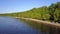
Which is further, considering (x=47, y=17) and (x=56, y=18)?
(x=47, y=17)

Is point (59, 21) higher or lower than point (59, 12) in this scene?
lower

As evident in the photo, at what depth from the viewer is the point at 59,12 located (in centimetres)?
7131

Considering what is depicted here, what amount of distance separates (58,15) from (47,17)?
16555 millimetres

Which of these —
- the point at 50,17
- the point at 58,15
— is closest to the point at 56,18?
the point at 58,15

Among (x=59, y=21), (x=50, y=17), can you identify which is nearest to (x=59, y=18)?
(x=59, y=21)

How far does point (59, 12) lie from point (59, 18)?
187 inches

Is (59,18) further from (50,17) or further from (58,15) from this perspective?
(50,17)

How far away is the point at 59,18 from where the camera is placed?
6781 centimetres

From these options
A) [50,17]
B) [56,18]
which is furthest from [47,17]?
[56,18]

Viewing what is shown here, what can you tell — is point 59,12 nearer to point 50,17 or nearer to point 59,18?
point 59,18

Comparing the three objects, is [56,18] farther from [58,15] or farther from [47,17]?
[47,17]

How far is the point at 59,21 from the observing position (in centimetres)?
6719

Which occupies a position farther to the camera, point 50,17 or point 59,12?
point 50,17

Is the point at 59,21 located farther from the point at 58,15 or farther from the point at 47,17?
the point at 47,17
